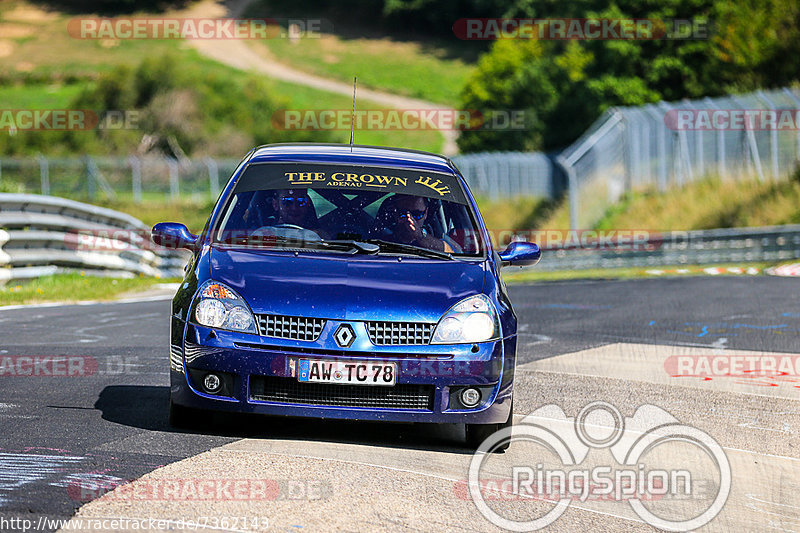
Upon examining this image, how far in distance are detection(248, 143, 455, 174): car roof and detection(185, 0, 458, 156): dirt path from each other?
72042 mm

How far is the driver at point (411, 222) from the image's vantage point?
7.61m

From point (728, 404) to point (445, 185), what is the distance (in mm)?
2557

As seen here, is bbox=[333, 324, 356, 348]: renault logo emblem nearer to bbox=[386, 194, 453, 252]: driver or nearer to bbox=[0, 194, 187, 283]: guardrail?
bbox=[386, 194, 453, 252]: driver

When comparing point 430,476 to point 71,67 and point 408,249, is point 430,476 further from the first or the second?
point 71,67

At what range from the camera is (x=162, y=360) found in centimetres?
1004

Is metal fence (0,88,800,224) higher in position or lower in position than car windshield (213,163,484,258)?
higher

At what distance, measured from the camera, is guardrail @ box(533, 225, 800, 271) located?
25.2 m

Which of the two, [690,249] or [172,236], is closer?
[172,236]

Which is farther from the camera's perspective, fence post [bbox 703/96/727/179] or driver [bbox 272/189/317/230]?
fence post [bbox 703/96/727/179]

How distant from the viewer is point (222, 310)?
21.9ft

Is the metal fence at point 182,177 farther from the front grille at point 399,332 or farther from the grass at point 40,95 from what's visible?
the front grille at point 399,332

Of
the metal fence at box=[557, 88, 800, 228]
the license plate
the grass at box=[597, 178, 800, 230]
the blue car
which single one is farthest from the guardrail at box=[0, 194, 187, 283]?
the grass at box=[597, 178, 800, 230]

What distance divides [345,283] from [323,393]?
598mm

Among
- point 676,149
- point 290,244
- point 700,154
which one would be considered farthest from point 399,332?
point 676,149
